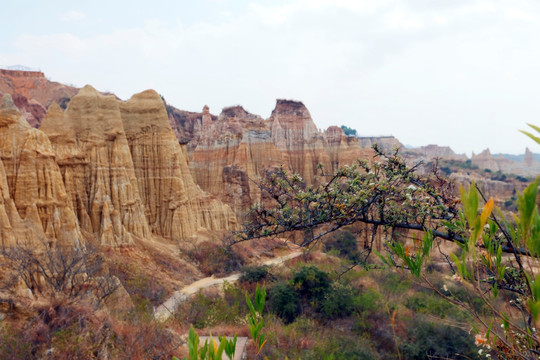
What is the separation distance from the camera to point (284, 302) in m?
17.3

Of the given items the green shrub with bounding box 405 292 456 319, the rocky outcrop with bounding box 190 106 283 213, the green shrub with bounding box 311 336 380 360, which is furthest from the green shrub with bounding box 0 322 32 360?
the rocky outcrop with bounding box 190 106 283 213

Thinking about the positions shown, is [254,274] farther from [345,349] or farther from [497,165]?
[497,165]

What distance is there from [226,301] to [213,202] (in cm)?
1276

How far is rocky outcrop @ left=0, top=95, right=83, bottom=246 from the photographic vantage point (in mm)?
15633

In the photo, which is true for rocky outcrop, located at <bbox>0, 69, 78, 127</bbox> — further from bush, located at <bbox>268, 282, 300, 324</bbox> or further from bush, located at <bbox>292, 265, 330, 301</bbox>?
bush, located at <bbox>292, 265, 330, 301</bbox>

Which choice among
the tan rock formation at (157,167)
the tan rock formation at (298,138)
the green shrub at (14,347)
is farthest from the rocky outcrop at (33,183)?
the tan rock formation at (298,138)

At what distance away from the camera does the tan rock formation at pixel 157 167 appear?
978 inches

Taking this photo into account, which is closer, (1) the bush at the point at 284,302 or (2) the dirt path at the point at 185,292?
(2) the dirt path at the point at 185,292

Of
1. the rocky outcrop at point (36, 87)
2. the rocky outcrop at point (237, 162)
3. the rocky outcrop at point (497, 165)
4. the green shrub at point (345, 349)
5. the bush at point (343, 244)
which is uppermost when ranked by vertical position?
the rocky outcrop at point (36, 87)

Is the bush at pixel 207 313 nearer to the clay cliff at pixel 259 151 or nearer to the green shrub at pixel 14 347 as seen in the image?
the green shrub at pixel 14 347

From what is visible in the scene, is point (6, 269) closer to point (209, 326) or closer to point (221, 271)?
point (209, 326)

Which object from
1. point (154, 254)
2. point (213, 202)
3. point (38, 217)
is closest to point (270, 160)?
point (213, 202)

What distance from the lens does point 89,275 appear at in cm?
1284

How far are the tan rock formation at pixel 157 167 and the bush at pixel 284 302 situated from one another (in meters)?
9.76
